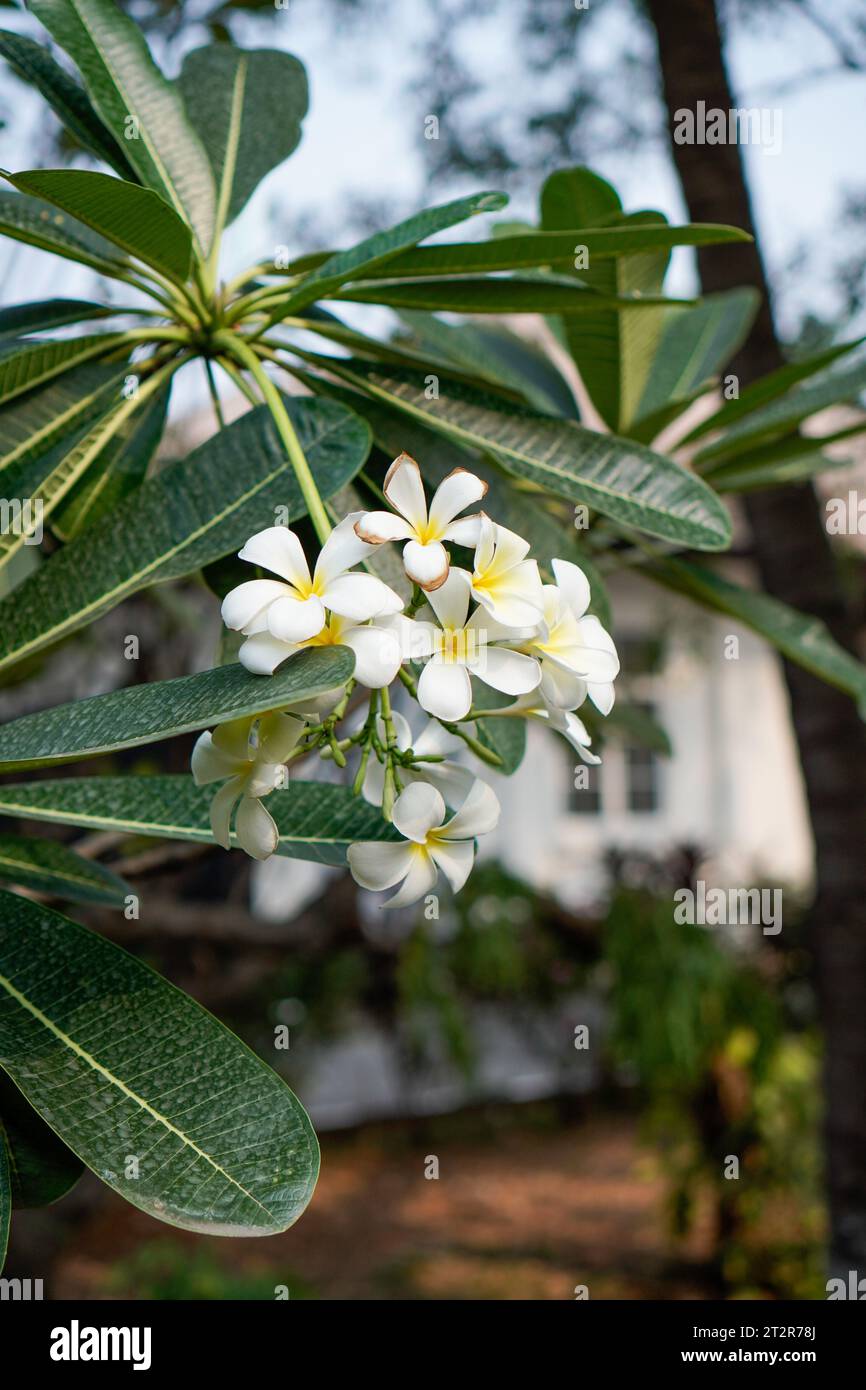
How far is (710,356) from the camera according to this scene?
129 centimetres

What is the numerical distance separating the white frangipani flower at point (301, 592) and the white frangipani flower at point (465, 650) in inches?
0.8

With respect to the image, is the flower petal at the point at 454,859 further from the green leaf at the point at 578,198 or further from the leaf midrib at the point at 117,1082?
the green leaf at the point at 578,198

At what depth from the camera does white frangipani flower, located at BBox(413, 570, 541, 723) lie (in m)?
0.49

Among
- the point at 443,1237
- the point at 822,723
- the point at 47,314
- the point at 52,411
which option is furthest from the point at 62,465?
the point at 443,1237

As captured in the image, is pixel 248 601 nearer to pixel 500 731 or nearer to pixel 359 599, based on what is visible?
pixel 359 599

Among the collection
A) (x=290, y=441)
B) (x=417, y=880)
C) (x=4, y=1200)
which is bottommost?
(x=4, y=1200)

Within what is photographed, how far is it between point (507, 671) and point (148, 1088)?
0.90 ft

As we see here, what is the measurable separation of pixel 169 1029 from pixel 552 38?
102 inches

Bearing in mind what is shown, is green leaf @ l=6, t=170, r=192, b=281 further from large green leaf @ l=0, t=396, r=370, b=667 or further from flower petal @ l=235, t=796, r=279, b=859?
flower petal @ l=235, t=796, r=279, b=859

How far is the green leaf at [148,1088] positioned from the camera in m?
0.52

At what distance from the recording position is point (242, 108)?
1.02 m

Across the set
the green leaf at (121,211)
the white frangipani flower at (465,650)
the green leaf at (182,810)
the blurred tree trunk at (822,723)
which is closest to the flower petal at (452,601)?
the white frangipani flower at (465,650)

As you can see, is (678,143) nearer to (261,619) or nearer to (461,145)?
(461,145)
